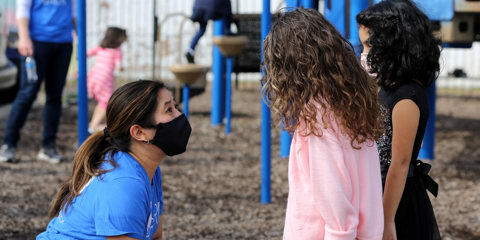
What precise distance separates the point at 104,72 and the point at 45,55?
66.5 inches

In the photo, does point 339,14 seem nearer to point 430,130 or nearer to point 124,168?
point 430,130

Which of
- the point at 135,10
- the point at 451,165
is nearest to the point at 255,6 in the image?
the point at 135,10

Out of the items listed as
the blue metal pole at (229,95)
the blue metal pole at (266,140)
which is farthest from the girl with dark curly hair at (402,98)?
the blue metal pole at (229,95)

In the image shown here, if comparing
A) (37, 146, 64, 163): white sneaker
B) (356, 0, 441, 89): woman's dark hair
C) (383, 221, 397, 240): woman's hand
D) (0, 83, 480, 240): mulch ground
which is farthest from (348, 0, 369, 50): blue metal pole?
(37, 146, 64, 163): white sneaker

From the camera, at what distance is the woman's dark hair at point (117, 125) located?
196 centimetres

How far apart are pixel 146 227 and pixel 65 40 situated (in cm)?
322

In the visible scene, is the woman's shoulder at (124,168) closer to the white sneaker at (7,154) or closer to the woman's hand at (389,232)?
the woman's hand at (389,232)

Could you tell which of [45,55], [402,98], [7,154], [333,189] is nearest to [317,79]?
[333,189]

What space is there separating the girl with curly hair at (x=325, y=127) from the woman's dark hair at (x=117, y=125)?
46 centimetres

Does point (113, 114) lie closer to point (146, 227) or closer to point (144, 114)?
point (144, 114)

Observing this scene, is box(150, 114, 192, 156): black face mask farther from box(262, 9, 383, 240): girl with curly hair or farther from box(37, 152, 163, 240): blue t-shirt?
box(262, 9, 383, 240): girl with curly hair

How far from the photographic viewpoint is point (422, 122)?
1.99 metres

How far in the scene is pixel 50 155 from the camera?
16.8 feet

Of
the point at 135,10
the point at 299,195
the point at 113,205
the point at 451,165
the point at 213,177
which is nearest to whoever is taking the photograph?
the point at 299,195
